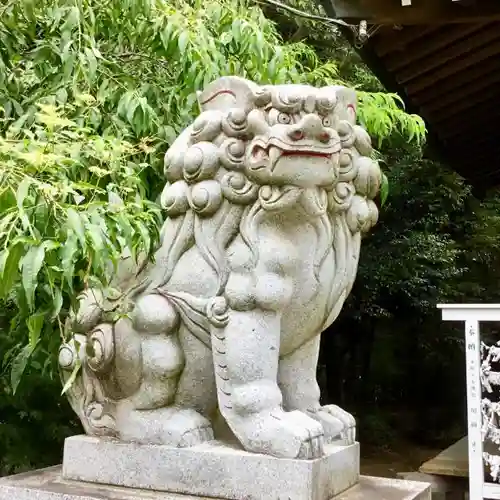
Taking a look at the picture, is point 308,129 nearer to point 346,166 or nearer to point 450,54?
point 346,166

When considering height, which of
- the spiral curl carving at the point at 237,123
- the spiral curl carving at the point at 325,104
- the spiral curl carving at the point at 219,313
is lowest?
the spiral curl carving at the point at 219,313

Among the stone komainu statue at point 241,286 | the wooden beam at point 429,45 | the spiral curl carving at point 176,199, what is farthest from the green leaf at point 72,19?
the wooden beam at point 429,45

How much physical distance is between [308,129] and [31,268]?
2.80 ft

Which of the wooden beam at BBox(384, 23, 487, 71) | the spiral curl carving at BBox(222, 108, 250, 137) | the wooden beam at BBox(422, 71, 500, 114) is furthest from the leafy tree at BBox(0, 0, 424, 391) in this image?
the wooden beam at BBox(422, 71, 500, 114)

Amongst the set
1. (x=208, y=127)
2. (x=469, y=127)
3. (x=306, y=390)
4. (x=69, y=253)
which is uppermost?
(x=469, y=127)

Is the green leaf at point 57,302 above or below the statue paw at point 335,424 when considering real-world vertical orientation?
above

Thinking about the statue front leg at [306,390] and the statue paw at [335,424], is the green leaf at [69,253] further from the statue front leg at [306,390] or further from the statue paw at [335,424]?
the statue paw at [335,424]

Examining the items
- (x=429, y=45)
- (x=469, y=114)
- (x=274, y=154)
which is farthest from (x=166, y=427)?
(x=469, y=114)

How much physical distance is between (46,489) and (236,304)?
2.63 feet

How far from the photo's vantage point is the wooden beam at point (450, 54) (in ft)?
14.9

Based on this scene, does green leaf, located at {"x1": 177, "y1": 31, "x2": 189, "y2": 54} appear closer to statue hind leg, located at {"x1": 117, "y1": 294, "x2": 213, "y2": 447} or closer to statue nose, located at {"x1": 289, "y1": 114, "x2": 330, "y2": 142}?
statue nose, located at {"x1": 289, "y1": 114, "x2": 330, "y2": 142}

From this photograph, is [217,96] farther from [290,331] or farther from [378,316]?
[378,316]

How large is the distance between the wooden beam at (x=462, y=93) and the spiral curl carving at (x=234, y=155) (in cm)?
361

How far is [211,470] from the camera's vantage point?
2004 millimetres
